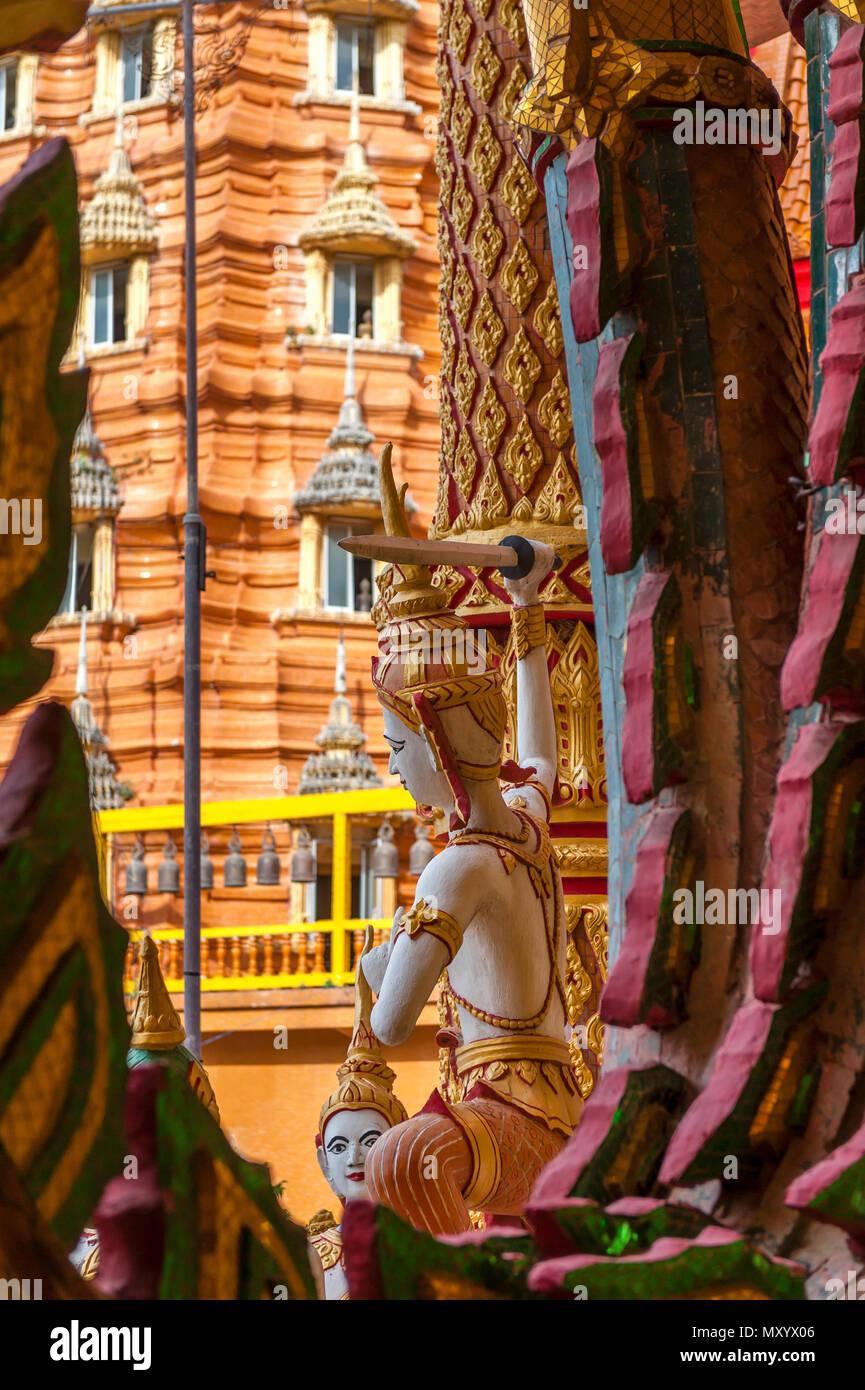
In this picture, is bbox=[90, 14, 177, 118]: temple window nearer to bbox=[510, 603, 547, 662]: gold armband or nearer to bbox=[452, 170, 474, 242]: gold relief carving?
bbox=[452, 170, 474, 242]: gold relief carving

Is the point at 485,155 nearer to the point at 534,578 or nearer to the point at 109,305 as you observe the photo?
the point at 534,578

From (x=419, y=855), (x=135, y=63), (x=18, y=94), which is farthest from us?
(x=18, y=94)

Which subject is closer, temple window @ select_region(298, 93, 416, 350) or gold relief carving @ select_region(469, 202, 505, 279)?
gold relief carving @ select_region(469, 202, 505, 279)

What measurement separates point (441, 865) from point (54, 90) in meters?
14.0

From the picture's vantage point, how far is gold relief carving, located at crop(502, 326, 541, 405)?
3895mm

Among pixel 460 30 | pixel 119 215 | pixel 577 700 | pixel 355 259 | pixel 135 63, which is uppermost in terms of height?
pixel 135 63

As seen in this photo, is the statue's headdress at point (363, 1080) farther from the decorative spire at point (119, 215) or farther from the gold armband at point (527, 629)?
the decorative spire at point (119, 215)

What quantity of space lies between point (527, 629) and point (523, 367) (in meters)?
1.27

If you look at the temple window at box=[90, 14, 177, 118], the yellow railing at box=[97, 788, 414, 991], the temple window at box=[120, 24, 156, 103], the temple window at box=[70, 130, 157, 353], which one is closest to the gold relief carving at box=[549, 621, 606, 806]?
the yellow railing at box=[97, 788, 414, 991]

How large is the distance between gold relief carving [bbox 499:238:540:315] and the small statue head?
1.78 m

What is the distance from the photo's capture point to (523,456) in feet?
12.7

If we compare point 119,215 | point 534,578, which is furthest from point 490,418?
point 119,215

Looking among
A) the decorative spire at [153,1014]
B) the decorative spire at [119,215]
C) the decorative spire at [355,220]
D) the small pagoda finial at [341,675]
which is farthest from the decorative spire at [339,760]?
the decorative spire at [153,1014]
